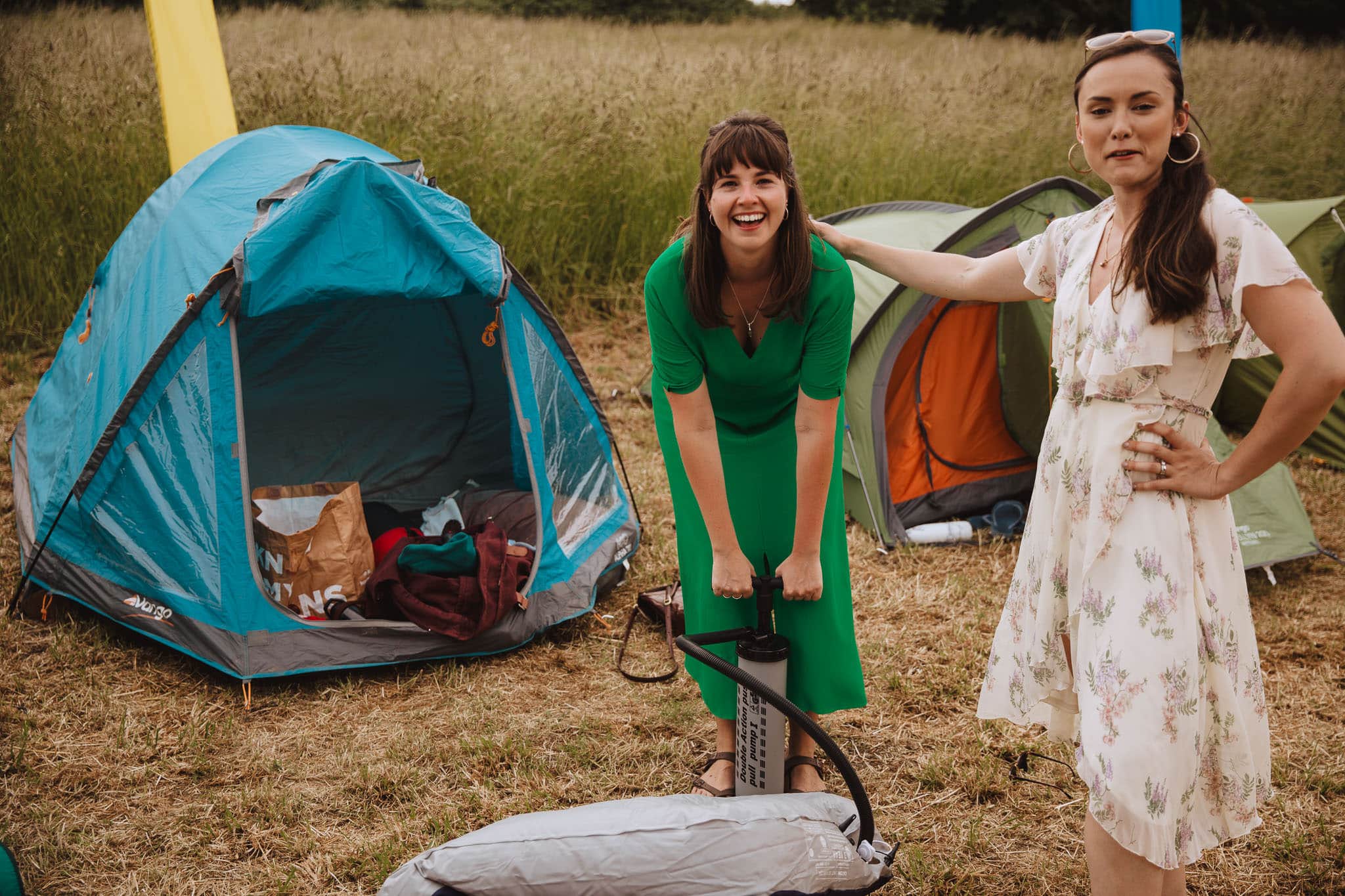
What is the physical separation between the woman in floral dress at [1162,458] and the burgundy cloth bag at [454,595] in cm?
Result: 185

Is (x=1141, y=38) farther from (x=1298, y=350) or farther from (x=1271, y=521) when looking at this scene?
(x=1271, y=521)

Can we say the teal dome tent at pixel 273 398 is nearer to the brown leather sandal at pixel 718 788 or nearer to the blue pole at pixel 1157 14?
the brown leather sandal at pixel 718 788

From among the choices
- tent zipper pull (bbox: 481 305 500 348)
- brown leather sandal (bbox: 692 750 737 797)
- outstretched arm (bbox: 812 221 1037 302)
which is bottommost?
brown leather sandal (bbox: 692 750 737 797)

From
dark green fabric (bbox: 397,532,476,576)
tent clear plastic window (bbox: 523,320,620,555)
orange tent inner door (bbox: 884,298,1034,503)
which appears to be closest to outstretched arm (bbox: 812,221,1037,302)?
tent clear plastic window (bbox: 523,320,620,555)

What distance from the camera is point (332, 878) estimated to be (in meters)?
2.19

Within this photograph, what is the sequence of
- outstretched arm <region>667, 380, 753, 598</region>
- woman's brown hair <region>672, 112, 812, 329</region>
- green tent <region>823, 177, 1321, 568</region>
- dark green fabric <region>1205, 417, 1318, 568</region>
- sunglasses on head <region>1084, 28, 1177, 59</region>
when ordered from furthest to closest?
green tent <region>823, 177, 1321, 568</region> < dark green fabric <region>1205, 417, 1318, 568</region> < outstretched arm <region>667, 380, 753, 598</region> < woman's brown hair <region>672, 112, 812, 329</region> < sunglasses on head <region>1084, 28, 1177, 59</region>

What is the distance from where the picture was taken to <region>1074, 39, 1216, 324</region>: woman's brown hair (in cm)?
145

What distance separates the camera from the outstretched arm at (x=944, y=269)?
73.2 inches

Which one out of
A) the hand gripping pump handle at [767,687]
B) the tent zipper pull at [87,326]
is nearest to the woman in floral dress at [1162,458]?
the hand gripping pump handle at [767,687]

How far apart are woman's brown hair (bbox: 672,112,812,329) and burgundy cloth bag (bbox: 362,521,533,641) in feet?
4.78

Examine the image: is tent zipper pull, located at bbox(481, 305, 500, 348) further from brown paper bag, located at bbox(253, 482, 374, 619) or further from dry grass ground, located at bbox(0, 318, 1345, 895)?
dry grass ground, located at bbox(0, 318, 1345, 895)

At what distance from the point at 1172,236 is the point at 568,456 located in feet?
7.46

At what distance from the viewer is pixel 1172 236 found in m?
1.47

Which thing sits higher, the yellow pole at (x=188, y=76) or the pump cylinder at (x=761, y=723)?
the yellow pole at (x=188, y=76)
